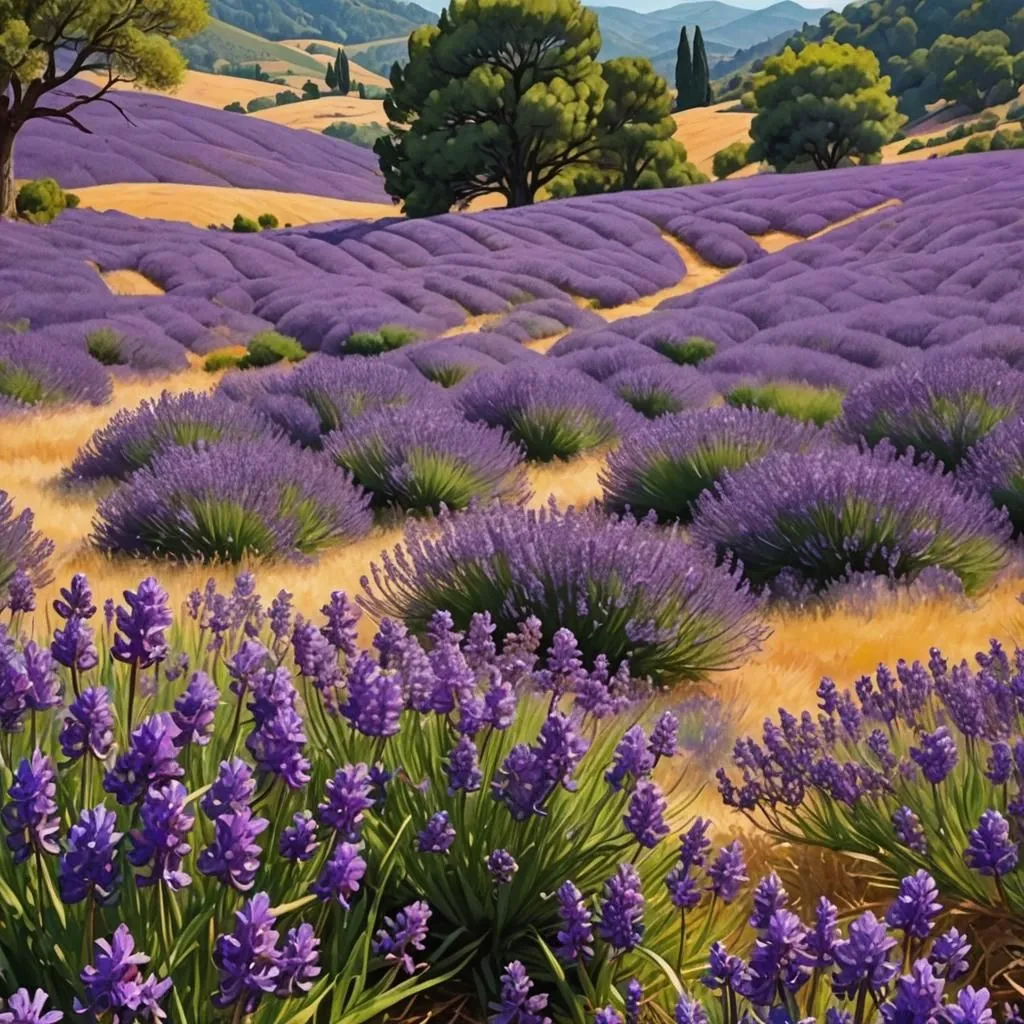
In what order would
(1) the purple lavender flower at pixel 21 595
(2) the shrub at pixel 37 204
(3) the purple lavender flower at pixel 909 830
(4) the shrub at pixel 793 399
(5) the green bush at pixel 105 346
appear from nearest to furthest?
(3) the purple lavender flower at pixel 909 830, (1) the purple lavender flower at pixel 21 595, (4) the shrub at pixel 793 399, (5) the green bush at pixel 105 346, (2) the shrub at pixel 37 204

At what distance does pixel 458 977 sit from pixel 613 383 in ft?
22.7

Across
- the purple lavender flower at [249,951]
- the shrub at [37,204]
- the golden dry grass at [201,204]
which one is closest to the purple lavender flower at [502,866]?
the purple lavender flower at [249,951]

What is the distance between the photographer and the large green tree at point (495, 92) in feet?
91.7

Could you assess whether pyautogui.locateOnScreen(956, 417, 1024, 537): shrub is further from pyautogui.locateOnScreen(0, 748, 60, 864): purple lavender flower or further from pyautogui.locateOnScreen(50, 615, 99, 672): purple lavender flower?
pyautogui.locateOnScreen(0, 748, 60, 864): purple lavender flower

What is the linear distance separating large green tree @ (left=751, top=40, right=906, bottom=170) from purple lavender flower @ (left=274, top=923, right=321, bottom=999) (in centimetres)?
4173

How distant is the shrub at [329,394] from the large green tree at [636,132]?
26118 millimetres

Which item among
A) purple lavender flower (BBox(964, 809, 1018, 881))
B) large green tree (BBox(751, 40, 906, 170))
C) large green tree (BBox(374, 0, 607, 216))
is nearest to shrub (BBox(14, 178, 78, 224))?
large green tree (BBox(374, 0, 607, 216))

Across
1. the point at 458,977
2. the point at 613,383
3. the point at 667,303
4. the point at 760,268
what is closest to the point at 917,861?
the point at 458,977

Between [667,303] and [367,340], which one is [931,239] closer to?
[667,303]

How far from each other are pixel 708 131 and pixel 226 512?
6407 cm

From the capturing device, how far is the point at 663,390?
25.6ft

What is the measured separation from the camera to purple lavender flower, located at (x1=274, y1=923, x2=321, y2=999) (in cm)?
114

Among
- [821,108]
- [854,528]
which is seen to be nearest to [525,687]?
[854,528]

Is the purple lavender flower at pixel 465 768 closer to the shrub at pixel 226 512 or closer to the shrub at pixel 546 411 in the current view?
the shrub at pixel 226 512
